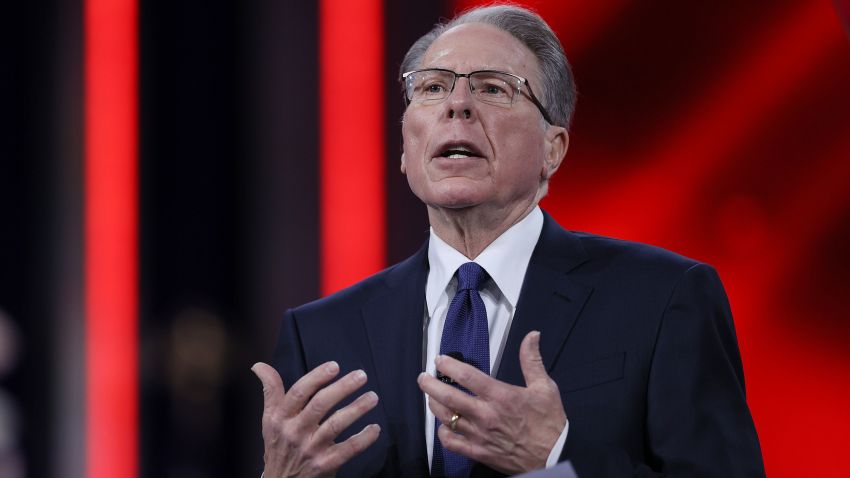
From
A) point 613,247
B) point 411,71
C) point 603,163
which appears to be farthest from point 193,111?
point 613,247

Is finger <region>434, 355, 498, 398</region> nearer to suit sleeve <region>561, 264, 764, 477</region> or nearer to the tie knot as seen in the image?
suit sleeve <region>561, 264, 764, 477</region>

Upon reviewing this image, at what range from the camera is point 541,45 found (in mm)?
1743

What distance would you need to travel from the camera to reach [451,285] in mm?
1650

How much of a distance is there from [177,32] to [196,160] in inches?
13.1

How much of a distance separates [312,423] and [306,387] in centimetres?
6

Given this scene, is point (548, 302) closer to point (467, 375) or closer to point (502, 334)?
point (502, 334)

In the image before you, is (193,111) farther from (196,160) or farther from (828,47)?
(828,47)

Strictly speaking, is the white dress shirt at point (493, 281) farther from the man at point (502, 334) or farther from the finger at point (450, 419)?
the finger at point (450, 419)

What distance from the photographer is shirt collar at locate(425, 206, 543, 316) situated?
5.29ft

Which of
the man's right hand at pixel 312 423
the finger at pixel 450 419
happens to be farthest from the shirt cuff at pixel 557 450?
the man's right hand at pixel 312 423

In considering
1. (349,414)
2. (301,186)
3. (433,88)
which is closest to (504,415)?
(349,414)

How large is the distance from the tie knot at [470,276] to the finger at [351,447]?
1.09ft

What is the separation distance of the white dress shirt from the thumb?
0.24 meters

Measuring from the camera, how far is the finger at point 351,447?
4.37ft
